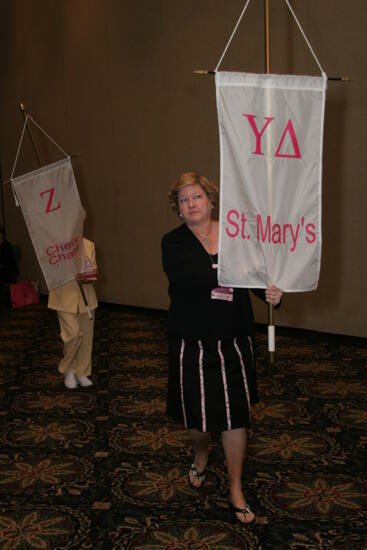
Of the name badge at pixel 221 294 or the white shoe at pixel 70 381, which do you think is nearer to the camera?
the name badge at pixel 221 294

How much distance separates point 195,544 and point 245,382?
0.68 meters

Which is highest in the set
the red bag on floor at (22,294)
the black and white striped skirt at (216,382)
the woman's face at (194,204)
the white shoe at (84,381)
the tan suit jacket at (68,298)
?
the woman's face at (194,204)

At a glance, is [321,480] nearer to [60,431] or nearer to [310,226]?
[310,226]

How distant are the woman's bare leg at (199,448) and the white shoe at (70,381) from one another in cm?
196

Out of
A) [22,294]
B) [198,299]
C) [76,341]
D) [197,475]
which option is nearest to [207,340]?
[198,299]

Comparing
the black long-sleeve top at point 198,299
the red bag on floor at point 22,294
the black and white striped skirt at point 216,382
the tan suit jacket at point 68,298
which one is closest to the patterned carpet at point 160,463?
the black and white striped skirt at point 216,382

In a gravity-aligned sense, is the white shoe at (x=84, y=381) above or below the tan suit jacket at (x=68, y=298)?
below

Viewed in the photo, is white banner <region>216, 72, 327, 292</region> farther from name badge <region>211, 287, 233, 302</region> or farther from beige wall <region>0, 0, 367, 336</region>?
beige wall <region>0, 0, 367, 336</region>

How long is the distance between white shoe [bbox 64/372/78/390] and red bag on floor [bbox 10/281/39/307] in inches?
166

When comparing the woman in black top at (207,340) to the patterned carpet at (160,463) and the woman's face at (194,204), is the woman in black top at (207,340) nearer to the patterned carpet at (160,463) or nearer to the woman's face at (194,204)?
the woman's face at (194,204)

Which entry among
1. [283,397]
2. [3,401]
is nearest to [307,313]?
[283,397]

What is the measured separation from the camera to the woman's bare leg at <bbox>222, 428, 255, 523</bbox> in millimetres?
2762

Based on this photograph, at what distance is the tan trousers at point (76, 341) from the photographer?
189 inches

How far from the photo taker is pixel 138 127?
807 centimetres
